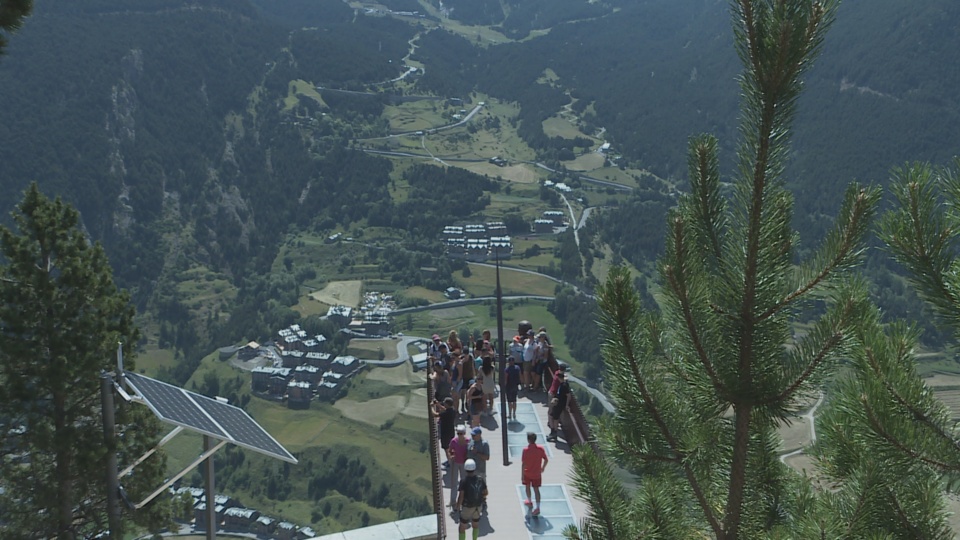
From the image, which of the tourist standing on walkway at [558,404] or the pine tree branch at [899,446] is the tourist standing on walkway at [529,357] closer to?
the tourist standing on walkway at [558,404]

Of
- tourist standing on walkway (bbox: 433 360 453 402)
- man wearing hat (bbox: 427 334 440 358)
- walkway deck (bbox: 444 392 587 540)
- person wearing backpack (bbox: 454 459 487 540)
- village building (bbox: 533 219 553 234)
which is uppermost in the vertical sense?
village building (bbox: 533 219 553 234)

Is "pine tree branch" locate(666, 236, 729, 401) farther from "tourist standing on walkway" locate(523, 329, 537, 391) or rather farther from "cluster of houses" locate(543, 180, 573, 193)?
"cluster of houses" locate(543, 180, 573, 193)

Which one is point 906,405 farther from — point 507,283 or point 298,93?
point 298,93

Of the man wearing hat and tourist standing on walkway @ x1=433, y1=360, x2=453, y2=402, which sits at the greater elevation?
the man wearing hat

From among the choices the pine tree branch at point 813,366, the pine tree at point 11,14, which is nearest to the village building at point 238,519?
the pine tree at point 11,14

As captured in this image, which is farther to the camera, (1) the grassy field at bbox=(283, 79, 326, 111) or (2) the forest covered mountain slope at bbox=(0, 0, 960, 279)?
(1) the grassy field at bbox=(283, 79, 326, 111)

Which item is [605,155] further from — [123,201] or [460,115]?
[123,201]

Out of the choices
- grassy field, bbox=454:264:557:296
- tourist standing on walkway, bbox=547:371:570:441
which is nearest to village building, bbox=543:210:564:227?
grassy field, bbox=454:264:557:296
